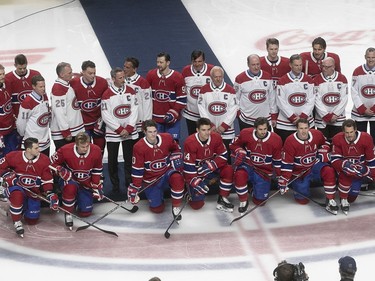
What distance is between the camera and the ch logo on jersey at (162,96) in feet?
23.6

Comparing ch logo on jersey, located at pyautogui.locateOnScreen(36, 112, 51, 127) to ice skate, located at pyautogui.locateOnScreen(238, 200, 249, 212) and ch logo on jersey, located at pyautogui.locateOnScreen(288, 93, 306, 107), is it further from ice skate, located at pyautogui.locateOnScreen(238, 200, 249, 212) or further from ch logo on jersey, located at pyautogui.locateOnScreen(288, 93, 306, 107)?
ch logo on jersey, located at pyautogui.locateOnScreen(288, 93, 306, 107)

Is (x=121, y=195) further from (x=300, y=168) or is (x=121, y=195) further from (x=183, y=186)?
(x=300, y=168)

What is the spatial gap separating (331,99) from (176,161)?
133 centimetres

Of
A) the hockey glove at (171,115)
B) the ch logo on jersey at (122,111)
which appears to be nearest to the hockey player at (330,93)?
the hockey glove at (171,115)

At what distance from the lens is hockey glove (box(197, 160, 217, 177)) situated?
6633 mm

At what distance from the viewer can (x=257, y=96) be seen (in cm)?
709

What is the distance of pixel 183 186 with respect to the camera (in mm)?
6605

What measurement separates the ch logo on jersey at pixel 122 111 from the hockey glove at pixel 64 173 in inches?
25.0

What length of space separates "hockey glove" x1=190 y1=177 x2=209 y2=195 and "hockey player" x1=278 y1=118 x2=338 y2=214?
537mm

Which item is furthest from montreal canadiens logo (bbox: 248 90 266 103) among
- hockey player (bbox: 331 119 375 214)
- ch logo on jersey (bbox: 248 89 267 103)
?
hockey player (bbox: 331 119 375 214)

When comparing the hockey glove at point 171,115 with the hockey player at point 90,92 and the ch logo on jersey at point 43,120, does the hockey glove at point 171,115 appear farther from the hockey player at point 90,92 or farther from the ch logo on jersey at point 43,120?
the ch logo on jersey at point 43,120

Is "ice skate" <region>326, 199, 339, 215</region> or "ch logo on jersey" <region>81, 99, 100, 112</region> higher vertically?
"ch logo on jersey" <region>81, 99, 100, 112</region>

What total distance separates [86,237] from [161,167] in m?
0.73

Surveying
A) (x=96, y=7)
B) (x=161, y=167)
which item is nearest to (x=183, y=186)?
(x=161, y=167)
